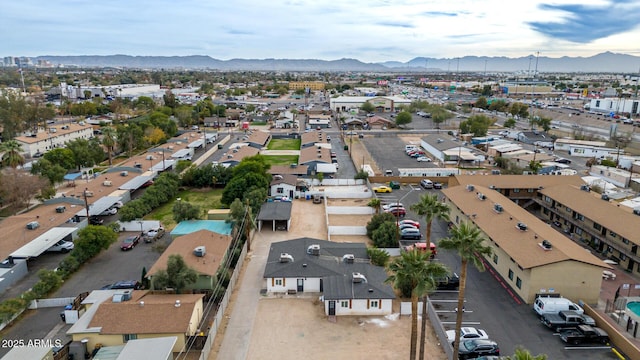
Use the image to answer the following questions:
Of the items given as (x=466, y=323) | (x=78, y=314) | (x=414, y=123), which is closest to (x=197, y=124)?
(x=414, y=123)

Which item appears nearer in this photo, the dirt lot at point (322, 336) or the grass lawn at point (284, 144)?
the dirt lot at point (322, 336)

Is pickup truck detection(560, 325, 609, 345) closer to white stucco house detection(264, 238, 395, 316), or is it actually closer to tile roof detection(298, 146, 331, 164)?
white stucco house detection(264, 238, 395, 316)

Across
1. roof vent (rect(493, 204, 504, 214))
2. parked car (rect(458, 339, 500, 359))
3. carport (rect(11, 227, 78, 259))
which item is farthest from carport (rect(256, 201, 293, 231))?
parked car (rect(458, 339, 500, 359))

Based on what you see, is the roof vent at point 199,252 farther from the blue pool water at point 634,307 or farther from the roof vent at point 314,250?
the blue pool water at point 634,307

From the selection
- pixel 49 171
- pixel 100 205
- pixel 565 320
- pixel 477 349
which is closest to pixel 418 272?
pixel 477 349

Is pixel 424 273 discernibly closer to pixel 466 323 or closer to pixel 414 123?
pixel 466 323

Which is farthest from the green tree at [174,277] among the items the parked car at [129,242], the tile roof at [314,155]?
the tile roof at [314,155]

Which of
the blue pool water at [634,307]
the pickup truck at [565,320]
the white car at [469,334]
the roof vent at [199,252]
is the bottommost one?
the white car at [469,334]
